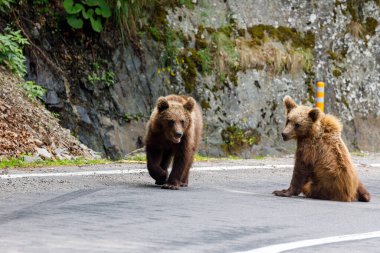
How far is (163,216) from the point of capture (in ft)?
28.6

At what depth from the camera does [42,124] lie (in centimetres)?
1570

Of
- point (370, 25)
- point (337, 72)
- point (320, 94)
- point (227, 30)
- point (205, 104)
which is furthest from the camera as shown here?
point (370, 25)

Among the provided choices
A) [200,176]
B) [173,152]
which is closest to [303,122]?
[173,152]

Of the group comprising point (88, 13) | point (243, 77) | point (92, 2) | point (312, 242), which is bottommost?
point (312, 242)

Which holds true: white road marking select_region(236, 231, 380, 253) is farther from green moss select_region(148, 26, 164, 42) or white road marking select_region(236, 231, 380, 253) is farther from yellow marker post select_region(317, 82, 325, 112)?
yellow marker post select_region(317, 82, 325, 112)

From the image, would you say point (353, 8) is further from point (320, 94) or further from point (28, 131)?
point (28, 131)

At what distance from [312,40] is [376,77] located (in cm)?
196

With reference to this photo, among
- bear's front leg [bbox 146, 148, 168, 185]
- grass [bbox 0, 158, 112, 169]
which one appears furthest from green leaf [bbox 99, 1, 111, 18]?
bear's front leg [bbox 146, 148, 168, 185]

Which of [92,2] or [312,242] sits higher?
[92,2]

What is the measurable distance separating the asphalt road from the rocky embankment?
1726 millimetres

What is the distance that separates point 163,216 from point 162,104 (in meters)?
2.84

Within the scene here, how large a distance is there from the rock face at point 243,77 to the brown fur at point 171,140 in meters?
6.61

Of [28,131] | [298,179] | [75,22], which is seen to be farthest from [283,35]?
[298,179]

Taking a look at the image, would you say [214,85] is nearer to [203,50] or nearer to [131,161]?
[203,50]
